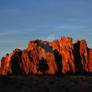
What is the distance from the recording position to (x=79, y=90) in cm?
2500

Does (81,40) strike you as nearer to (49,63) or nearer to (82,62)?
(82,62)

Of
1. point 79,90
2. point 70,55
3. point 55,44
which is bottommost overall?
point 79,90

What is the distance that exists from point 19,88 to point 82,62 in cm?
6796

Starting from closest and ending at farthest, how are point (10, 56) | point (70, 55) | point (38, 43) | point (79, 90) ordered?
point (79, 90) → point (70, 55) → point (10, 56) → point (38, 43)

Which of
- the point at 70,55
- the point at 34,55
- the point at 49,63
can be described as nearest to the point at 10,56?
the point at 34,55

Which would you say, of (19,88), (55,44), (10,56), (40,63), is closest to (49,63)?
(40,63)

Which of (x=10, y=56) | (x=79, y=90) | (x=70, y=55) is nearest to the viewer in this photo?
(x=79, y=90)

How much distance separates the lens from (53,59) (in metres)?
89.6

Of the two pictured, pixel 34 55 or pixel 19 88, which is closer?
pixel 19 88

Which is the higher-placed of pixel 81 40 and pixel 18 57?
pixel 81 40

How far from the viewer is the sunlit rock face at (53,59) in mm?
87688

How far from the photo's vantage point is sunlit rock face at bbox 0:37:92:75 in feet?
288

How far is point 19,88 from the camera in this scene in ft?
84.4

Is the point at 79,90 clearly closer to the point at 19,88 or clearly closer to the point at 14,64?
the point at 19,88
